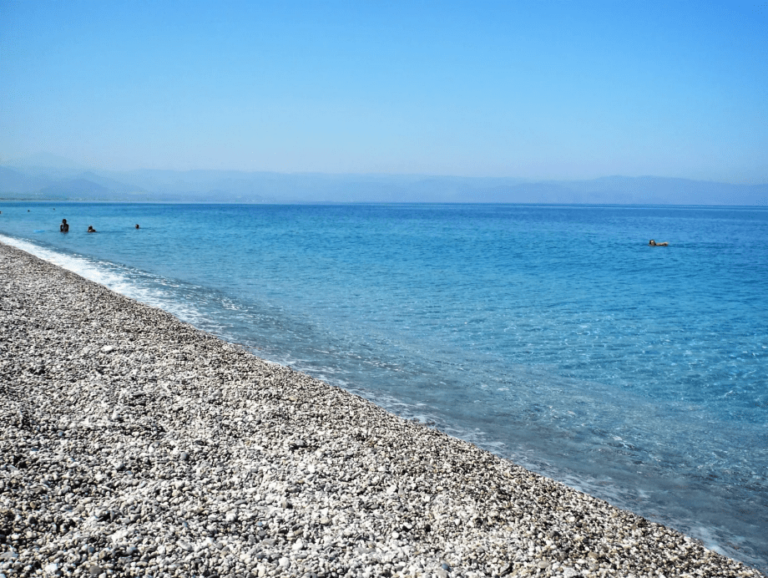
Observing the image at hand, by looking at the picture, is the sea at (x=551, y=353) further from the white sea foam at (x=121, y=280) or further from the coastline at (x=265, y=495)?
the coastline at (x=265, y=495)

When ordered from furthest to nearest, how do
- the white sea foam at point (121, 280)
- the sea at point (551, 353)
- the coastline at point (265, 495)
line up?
the white sea foam at point (121, 280) < the sea at point (551, 353) < the coastline at point (265, 495)

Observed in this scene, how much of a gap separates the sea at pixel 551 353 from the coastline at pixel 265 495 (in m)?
1.54

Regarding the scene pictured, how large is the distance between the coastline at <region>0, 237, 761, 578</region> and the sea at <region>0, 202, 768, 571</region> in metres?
1.54

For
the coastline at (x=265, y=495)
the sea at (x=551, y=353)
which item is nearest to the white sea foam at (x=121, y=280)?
the sea at (x=551, y=353)

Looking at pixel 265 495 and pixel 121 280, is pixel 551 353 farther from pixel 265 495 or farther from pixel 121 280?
pixel 121 280

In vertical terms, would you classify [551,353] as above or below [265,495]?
below

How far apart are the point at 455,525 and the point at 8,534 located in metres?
4.61

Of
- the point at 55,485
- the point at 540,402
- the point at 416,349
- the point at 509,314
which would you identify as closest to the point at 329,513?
the point at 55,485

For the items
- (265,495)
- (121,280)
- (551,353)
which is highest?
(121,280)

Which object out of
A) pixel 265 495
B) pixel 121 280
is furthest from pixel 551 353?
pixel 121 280

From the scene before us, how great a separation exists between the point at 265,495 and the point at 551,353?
11.1m

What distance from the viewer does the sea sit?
912 cm

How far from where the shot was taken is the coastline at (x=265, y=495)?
5.64 metres

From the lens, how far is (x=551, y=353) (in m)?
16.0
